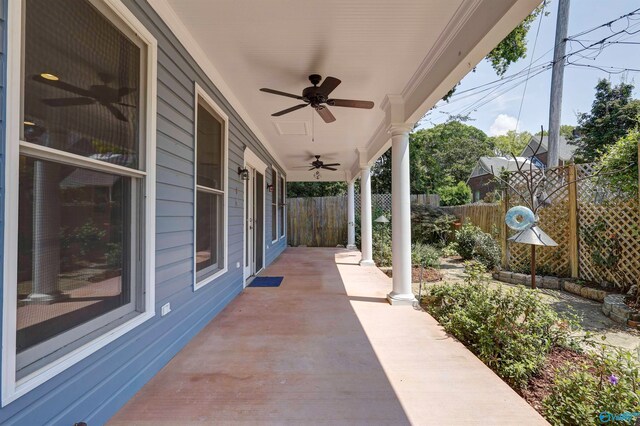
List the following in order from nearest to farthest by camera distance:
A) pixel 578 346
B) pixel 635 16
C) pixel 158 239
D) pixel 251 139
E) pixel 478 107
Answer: pixel 158 239, pixel 578 346, pixel 251 139, pixel 635 16, pixel 478 107

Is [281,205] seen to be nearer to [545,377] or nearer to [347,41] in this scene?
[347,41]

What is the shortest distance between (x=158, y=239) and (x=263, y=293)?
2434 millimetres

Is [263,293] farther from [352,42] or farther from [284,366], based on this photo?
[352,42]

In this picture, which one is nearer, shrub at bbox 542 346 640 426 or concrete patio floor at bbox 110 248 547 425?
shrub at bbox 542 346 640 426

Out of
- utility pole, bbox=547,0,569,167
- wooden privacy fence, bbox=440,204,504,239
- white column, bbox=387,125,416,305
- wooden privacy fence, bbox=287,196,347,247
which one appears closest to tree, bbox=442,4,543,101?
white column, bbox=387,125,416,305

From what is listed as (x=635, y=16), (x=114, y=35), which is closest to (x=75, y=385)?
(x=114, y=35)

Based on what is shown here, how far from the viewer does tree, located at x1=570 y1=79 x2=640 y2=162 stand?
14.8m

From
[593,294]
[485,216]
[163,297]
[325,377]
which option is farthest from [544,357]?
[485,216]

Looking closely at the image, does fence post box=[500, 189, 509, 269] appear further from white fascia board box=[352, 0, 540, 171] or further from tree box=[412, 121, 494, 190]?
tree box=[412, 121, 494, 190]

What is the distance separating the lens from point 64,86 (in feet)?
4.69

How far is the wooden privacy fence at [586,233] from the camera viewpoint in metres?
4.21

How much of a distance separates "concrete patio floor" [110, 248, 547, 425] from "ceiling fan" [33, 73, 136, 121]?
1.72 m

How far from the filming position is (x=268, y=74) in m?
3.30

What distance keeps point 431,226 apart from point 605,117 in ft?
47.3
